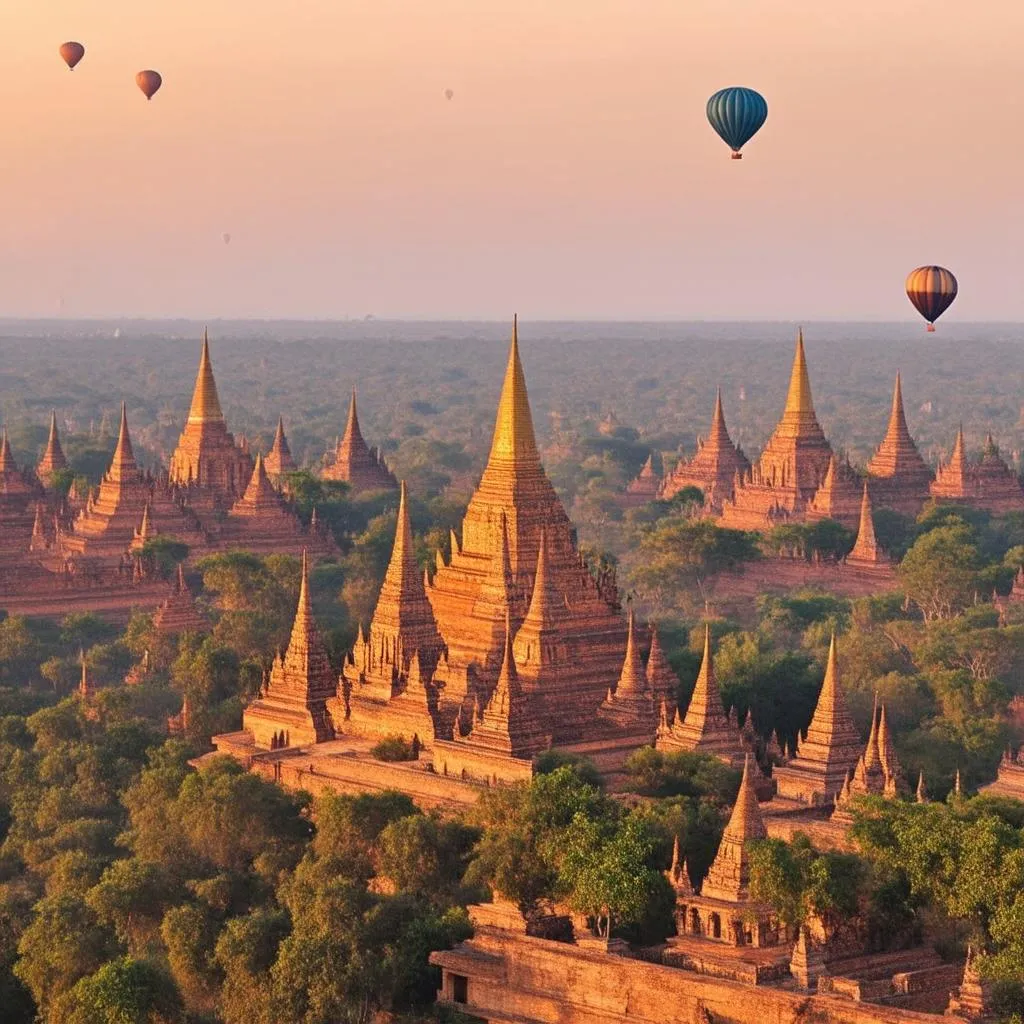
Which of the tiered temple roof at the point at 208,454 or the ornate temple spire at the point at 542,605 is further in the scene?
the tiered temple roof at the point at 208,454

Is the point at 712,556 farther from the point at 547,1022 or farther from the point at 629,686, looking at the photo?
the point at 547,1022

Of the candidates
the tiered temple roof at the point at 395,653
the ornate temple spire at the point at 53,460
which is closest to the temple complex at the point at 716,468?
the ornate temple spire at the point at 53,460

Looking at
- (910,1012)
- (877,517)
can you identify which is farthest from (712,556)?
(910,1012)

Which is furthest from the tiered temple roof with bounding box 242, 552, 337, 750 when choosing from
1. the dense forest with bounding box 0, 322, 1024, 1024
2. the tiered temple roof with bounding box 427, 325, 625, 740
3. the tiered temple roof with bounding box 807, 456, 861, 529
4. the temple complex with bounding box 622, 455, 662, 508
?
the temple complex with bounding box 622, 455, 662, 508

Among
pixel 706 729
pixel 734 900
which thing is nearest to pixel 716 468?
pixel 706 729

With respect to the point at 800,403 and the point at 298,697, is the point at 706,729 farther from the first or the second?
the point at 800,403

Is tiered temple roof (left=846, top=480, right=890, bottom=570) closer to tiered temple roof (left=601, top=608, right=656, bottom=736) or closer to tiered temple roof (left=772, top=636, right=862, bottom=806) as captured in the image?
tiered temple roof (left=601, top=608, right=656, bottom=736)

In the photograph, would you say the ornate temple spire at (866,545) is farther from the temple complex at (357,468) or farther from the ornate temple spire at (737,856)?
the ornate temple spire at (737,856)
